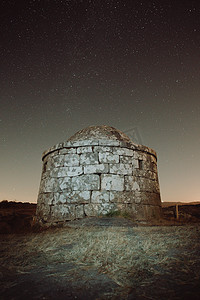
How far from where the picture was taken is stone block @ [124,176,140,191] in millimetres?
6164

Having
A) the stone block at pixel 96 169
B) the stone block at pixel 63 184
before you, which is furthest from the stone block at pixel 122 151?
the stone block at pixel 63 184

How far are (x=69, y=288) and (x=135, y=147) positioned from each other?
5684 mm

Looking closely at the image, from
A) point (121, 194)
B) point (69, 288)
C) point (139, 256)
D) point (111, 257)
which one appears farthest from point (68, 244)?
point (121, 194)

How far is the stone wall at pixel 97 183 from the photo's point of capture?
19.2 feet

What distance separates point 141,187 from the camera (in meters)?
6.45

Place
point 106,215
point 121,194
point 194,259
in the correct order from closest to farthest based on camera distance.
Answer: point 194,259 < point 106,215 < point 121,194

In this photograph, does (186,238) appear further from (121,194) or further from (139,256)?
(121,194)

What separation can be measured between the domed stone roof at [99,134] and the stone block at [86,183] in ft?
6.11

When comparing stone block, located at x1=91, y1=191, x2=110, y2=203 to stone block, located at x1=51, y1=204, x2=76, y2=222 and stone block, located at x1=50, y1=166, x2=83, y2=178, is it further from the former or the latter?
stone block, located at x1=50, y1=166, x2=83, y2=178

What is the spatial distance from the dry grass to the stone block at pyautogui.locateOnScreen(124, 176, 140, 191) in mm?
3046

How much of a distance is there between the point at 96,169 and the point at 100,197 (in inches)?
38.0

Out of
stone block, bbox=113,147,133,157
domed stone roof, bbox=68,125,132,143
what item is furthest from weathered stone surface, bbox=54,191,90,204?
domed stone roof, bbox=68,125,132,143

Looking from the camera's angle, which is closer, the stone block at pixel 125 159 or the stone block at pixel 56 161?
the stone block at pixel 125 159

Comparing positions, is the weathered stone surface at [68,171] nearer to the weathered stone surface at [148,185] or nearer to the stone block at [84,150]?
the stone block at [84,150]
